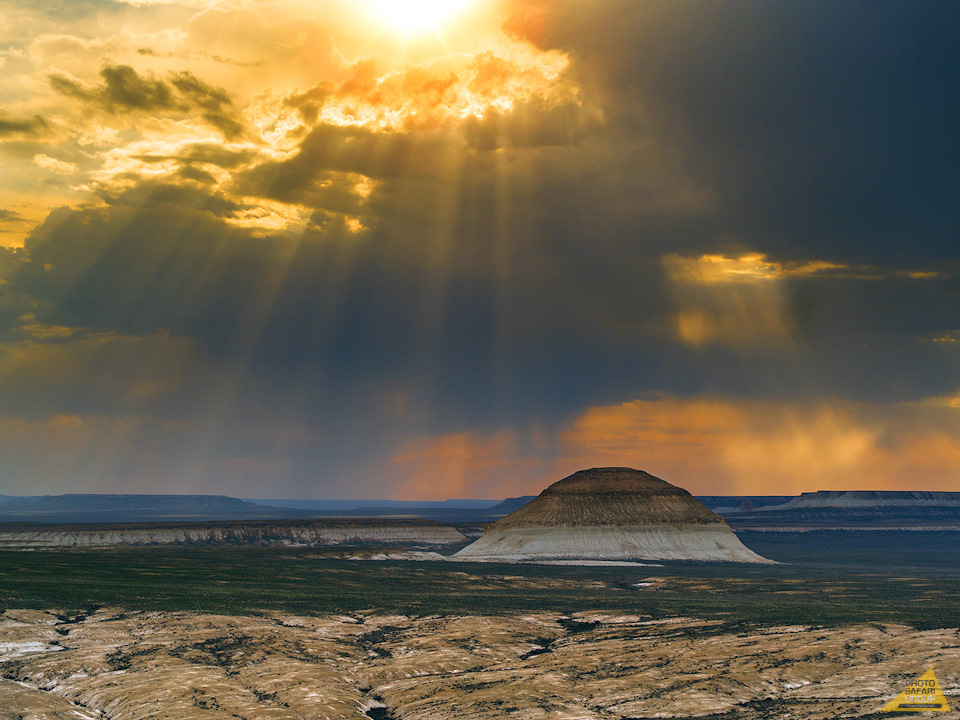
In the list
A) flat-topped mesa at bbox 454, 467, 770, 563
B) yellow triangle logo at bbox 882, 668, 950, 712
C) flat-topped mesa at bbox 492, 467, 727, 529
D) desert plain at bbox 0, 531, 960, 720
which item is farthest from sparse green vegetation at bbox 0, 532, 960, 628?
flat-topped mesa at bbox 492, 467, 727, 529

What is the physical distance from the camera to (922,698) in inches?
1969

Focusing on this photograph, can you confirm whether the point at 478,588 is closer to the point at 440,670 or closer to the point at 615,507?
the point at 440,670

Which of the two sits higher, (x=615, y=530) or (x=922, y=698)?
(x=615, y=530)

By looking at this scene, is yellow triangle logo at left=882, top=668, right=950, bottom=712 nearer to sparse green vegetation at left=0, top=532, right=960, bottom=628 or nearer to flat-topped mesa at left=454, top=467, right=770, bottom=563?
sparse green vegetation at left=0, top=532, right=960, bottom=628

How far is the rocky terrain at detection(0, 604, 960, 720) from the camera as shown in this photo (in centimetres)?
5122

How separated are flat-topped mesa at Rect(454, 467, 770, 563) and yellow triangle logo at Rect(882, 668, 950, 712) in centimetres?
12353

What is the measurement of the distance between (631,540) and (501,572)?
43.3 m

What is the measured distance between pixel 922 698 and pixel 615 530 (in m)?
137

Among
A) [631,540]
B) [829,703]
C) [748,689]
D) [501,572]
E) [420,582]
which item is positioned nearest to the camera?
[829,703]

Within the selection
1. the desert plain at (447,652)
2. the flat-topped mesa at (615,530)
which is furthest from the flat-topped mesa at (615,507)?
the desert plain at (447,652)

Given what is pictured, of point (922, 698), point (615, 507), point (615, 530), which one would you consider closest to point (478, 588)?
point (615, 530)

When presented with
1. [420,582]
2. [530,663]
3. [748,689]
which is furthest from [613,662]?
[420,582]

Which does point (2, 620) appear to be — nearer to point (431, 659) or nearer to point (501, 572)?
point (431, 659)

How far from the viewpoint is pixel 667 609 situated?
9469 centimetres
